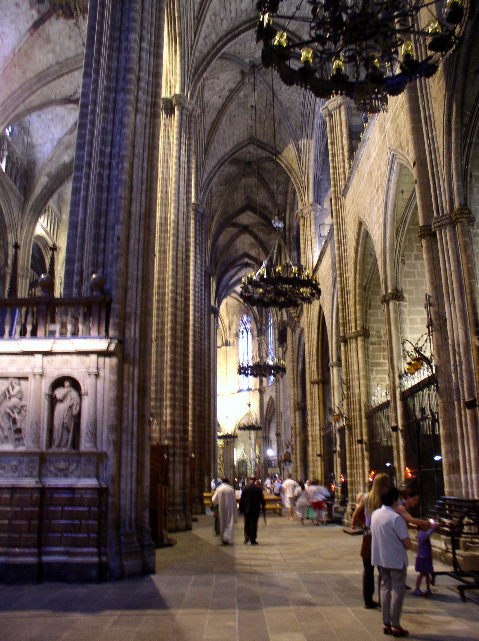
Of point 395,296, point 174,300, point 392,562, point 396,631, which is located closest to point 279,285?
point 174,300

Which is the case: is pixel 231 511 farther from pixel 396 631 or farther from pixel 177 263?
pixel 396 631

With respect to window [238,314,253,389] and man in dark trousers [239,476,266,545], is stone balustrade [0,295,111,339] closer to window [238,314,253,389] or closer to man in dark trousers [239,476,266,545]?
man in dark trousers [239,476,266,545]

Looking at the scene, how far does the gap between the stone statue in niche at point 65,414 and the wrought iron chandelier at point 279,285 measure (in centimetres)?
1148

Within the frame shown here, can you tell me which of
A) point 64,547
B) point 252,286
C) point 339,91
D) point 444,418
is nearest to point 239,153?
point 252,286

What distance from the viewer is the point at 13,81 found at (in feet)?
60.1

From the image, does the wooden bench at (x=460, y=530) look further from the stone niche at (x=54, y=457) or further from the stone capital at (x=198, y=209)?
the stone capital at (x=198, y=209)

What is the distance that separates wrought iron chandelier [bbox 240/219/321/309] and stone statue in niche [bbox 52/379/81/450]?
1148cm

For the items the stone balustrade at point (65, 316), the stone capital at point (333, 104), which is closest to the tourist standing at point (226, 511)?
the stone balustrade at point (65, 316)

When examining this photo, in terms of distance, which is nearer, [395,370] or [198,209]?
[395,370]

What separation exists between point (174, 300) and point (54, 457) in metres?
8.21

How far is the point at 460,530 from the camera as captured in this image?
702cm

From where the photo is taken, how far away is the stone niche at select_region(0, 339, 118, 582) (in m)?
7.16

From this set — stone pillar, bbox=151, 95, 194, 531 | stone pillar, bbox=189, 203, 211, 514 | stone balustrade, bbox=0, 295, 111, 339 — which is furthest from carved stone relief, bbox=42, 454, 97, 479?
stone pillar, bbox=189, 203, 211, 514

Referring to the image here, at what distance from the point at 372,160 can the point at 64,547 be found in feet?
37.5
